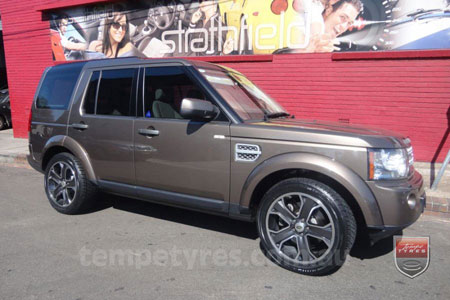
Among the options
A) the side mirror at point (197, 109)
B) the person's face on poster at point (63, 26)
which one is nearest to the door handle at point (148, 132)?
the side mirror at point (197, 109)

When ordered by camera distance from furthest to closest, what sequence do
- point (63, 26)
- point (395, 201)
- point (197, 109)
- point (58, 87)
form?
point (63, 26), point (58, 87), point (197, 109), point (395, 201)

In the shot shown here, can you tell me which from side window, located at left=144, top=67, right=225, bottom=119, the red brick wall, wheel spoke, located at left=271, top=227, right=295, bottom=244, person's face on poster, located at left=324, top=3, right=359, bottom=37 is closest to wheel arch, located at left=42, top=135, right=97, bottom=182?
side window, located at left=144, top=67, right=225, bottom=119

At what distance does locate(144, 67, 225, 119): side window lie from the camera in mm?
3760

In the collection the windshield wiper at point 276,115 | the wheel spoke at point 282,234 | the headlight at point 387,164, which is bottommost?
the wheel spoke at point 282,234

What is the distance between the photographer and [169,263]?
3287 mm

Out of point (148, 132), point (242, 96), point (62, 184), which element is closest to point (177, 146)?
point (148, 132)

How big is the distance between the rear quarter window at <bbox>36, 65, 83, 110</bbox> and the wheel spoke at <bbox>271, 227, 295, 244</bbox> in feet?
10.2

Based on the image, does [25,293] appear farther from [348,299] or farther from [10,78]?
[10,78]

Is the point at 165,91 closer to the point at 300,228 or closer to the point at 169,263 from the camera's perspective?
the point at 169,263

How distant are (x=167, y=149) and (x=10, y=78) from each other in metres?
11.0

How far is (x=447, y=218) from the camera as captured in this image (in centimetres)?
473

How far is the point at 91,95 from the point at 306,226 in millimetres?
3003

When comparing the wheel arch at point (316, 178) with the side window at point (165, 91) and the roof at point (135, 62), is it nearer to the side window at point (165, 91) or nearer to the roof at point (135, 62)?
the side window at point (165, 91)

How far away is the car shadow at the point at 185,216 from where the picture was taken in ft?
13.6
